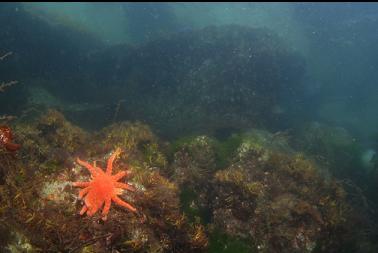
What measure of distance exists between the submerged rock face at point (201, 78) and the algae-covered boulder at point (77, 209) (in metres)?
7.20

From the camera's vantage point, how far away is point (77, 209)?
469 cm

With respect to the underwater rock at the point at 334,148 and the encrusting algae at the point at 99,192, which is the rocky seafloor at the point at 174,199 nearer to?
the encrusting algae at the point at 99,192

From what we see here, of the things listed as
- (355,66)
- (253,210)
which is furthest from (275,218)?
(355,66)

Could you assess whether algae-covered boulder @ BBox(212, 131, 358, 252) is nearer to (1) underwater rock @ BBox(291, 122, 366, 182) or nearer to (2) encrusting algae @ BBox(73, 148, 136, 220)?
(2) encrusting algae @ BBox(73, 148, 136, 220)

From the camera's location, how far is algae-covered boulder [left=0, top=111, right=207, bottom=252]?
4242 mm

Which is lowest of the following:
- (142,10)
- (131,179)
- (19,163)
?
(142,10)

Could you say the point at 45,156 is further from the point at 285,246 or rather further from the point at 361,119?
the point at 361,119

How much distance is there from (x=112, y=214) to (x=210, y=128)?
7043mm

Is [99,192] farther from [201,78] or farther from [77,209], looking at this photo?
[201,78]

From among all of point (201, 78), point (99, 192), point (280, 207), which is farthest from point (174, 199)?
point (201, 78)

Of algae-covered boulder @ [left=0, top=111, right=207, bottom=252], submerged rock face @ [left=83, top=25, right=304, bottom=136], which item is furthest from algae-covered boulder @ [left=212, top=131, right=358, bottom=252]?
submerged rock face @ [left=83, top=25, right=304, bottom=136]

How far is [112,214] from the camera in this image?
484 centimetres

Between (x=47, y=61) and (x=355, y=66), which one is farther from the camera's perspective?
(x=355, y=66)

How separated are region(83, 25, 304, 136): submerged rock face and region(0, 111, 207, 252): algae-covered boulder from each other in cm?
720
